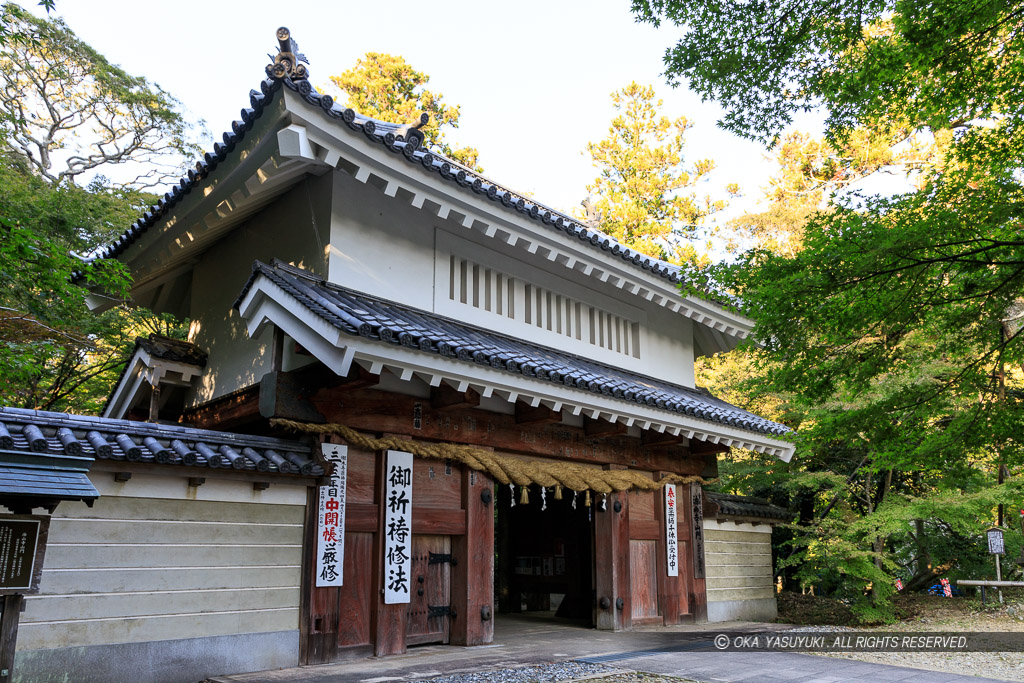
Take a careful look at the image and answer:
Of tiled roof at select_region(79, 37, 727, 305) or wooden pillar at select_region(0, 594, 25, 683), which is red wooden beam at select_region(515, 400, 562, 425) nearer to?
tiled roof at select_region(79, 37, 727, 305)

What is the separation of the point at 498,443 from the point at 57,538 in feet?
16.0

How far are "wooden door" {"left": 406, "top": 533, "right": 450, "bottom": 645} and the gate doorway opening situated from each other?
403 centimetres

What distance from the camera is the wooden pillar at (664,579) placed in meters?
11.0

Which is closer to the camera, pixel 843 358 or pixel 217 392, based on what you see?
pixel 843 358

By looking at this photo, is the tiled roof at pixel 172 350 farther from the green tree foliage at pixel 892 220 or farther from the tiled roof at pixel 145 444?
the green tree foliage at pixel 892 220

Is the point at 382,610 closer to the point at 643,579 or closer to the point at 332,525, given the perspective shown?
the point at 332,525

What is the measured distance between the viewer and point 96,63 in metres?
20.5

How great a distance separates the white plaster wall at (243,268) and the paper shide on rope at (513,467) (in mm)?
1496

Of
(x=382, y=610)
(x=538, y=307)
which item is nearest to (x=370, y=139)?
(x=538, y=307)

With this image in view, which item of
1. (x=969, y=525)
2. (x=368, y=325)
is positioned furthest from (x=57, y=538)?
(x=969, y=525)

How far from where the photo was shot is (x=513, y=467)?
889cm

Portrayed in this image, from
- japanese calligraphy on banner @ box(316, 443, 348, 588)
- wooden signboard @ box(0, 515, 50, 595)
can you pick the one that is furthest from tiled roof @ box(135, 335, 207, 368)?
wooden signboard @ box(0, 515, 50, 595)

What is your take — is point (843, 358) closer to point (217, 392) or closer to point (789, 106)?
point (789, 106)

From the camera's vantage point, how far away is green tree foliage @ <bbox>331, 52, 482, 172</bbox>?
81.6ft
